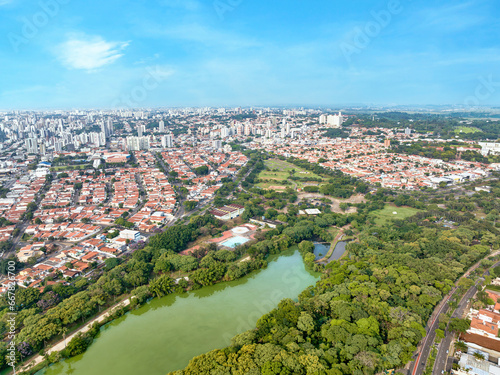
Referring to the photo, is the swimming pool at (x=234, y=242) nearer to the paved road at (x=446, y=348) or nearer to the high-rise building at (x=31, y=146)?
the paved road at (x=446, y=348)

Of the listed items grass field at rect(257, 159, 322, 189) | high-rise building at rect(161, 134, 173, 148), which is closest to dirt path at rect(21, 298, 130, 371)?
grass field at rect(257, 159, 322, 189)

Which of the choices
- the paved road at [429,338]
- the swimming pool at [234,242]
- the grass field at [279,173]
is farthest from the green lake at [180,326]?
the grass field at [279,173]

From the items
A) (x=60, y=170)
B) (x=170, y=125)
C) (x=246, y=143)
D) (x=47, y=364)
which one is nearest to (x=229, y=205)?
(x=47, y=364)

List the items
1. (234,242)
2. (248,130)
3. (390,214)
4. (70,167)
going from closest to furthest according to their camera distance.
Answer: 1. (234,242)
2. (390,214)
3. (70,167)
4. (248,130)

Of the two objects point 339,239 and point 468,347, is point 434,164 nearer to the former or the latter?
point 339,239

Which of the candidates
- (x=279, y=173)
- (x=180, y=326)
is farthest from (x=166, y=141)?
(x=180, y=326)

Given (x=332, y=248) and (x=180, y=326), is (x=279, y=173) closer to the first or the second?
(x=332, y=248)

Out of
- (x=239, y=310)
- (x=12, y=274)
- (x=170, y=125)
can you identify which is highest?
(x=170, y=125)
